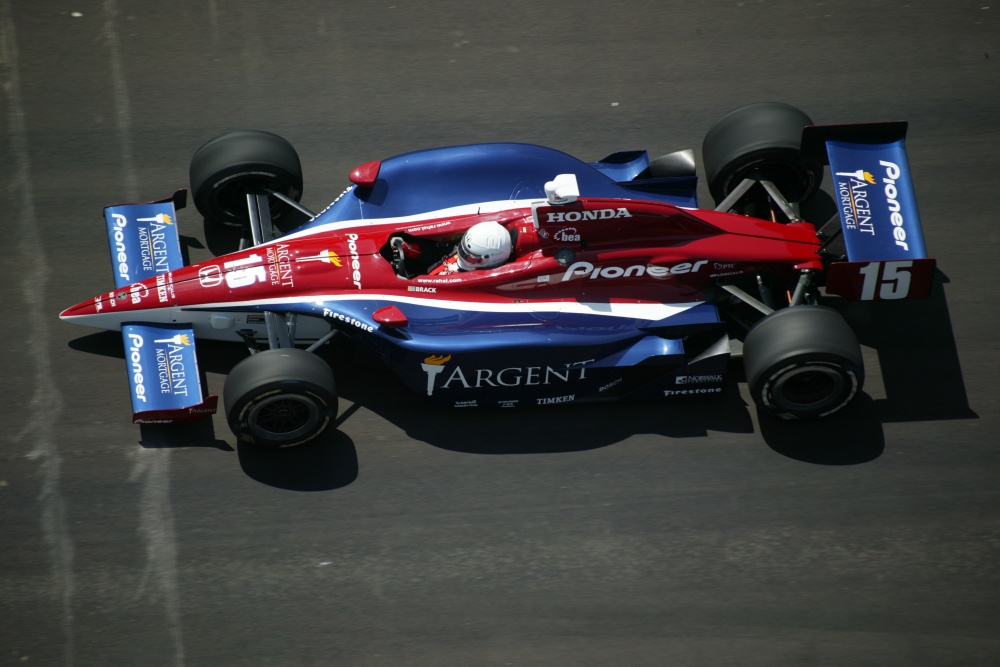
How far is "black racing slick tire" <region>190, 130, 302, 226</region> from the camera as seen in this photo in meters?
8.89

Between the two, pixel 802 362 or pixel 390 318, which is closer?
pixel 802 362

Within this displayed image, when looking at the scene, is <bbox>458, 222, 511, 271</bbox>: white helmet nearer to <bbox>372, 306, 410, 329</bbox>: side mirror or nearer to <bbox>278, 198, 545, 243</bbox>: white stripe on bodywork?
<bbox>278, 198, 545, 243</bbox>: white stripe on bodywork

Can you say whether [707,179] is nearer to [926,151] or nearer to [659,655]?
[926,151]

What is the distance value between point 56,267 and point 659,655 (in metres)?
6.05

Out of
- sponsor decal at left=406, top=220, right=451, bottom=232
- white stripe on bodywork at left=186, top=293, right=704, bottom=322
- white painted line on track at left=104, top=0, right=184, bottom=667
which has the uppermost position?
sponsor decal at left=406, top=220, right=451, bottom=232

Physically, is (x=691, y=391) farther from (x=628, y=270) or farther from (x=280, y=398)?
(x=280, y=398)

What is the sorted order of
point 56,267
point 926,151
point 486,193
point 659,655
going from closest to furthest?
point 659,655 < point 486,193 < point 56,267 < point 926,151

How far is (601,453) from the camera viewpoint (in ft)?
27.6

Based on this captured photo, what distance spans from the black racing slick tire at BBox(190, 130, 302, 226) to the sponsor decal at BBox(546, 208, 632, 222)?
7.79 feet

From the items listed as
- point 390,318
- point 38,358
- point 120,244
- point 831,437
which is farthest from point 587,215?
point 38,358

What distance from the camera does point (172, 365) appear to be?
8211 mm

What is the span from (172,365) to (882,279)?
5.33 metres

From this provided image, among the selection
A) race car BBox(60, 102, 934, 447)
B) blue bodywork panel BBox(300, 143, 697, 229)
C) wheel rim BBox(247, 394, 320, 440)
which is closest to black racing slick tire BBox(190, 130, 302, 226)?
race car BBox(60, 102, 934, 447)

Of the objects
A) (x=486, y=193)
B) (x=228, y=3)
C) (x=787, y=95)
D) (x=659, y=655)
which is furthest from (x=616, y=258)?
(x=228, y=3)
